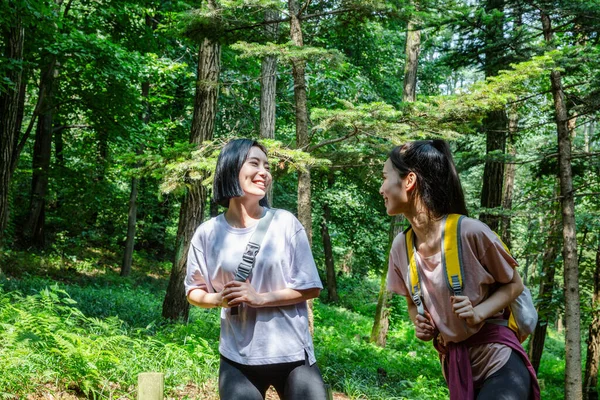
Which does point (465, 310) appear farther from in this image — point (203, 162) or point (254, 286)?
point (203, 162)

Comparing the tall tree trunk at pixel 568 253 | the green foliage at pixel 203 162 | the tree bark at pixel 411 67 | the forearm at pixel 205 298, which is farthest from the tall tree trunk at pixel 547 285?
the forearm at pixel 205 298

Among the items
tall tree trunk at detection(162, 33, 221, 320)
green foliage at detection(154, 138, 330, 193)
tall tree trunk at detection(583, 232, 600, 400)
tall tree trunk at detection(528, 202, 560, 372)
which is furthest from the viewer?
tall tree trunk at detection(583, 232, 600, 400)

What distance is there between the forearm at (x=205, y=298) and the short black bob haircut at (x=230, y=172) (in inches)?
18.3

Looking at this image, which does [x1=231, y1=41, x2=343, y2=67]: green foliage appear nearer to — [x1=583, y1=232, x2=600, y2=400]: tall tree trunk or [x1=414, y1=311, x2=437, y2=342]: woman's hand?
[x1=414, y1=311, x2=437, y2=342]: woman's hand

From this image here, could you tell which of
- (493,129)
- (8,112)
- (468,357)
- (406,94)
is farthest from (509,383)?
(406,94)

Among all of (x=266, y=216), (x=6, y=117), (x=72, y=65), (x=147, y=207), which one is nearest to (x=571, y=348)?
(x=266, y=216)

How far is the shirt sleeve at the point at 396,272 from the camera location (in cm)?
261

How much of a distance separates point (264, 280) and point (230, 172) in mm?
576

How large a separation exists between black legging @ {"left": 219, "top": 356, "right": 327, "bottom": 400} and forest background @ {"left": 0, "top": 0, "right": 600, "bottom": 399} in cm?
295

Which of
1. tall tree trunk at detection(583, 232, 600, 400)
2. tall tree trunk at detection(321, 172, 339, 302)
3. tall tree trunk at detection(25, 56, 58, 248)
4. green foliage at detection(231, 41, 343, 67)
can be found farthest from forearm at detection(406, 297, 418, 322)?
tall tree trunk at detection(321, 172, 339, 302)

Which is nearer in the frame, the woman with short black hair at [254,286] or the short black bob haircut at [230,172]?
the woman with short black hair at [254,286]

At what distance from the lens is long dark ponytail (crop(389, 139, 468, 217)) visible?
2.48 metres

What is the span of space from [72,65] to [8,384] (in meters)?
12.4

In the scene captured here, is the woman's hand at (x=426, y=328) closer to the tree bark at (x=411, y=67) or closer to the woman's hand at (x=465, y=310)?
the woman's hand at (x=465, y=310)
